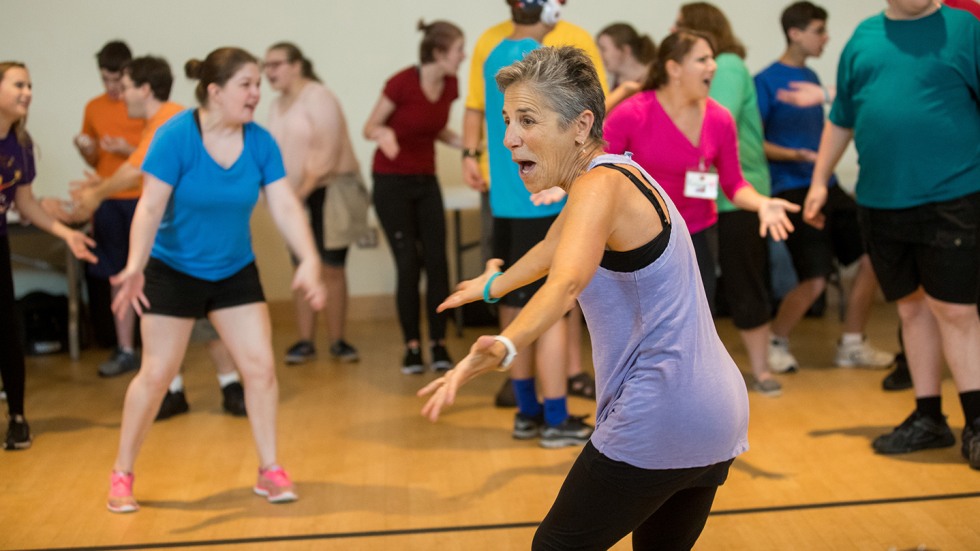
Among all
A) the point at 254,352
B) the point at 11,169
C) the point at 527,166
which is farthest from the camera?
the point at 11,169

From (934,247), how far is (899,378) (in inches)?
52.9

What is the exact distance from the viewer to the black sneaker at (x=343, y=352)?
238 inches

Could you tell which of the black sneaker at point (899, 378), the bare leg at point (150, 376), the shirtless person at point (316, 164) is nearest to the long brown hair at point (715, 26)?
the black sneaker at point (899, 378)

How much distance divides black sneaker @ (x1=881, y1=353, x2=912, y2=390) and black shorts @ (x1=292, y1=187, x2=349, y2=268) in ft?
9.39

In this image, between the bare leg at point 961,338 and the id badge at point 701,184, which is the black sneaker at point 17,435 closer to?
the id badge at point 701,184

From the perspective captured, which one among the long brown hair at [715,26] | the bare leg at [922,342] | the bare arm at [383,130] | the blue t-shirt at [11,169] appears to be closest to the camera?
the bare leg at [922,342]

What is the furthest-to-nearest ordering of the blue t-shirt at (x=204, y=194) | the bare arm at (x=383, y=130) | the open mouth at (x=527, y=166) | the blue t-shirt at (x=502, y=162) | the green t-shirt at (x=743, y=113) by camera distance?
1. the bare arm at (x=383, y=130)
2. the green t-shirt at (x=743, y=113)
3. the blue t-shirt at (x=502, y=162)
4. the blue t-shirt at (x=204, y=194)
5. the open mouth at (x=527, y=166)

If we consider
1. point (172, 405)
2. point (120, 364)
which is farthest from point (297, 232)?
point (120, 364)

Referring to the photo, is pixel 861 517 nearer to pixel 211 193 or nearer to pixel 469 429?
pixel 469 429

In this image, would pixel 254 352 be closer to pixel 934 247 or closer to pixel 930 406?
pixel 934 247

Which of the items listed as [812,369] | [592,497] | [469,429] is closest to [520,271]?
[592,497]

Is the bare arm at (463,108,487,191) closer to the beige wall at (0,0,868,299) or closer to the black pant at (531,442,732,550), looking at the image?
the beige wall at (0,0,868,299)

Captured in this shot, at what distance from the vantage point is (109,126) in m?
6.15

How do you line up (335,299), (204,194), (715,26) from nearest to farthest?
(204,194) → (715,26) → (335,299)
